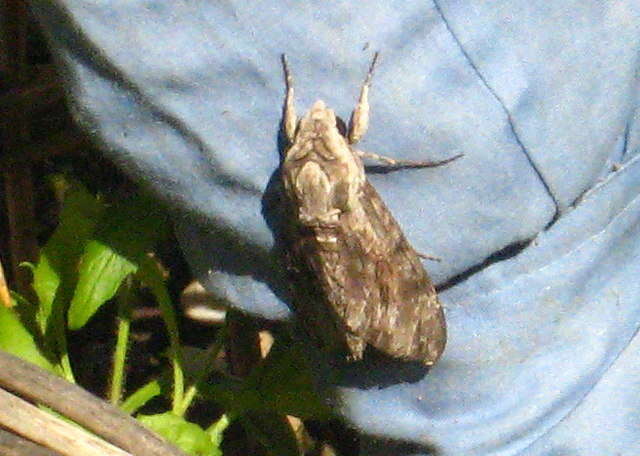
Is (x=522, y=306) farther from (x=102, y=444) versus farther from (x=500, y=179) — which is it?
(x=102, y=444)

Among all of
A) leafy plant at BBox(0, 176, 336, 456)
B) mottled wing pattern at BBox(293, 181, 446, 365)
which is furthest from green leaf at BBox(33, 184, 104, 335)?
mottled wing pattern at BBox(293, 181, 446, 365)

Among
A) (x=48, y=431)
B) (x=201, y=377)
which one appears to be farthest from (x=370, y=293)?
(x=201, y=377)

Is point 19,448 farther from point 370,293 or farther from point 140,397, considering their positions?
point 140,397

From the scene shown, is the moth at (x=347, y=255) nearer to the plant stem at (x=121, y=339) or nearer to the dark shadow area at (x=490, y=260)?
the dark shadow area at (x=490, y=260)

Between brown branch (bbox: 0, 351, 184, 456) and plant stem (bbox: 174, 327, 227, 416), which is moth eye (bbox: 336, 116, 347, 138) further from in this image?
plant stem (bbox: 174, 327, 227, 416)

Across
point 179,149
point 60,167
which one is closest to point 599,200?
point 179,149

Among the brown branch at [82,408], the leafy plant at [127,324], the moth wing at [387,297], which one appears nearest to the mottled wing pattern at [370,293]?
the moth wing at [387,297]
